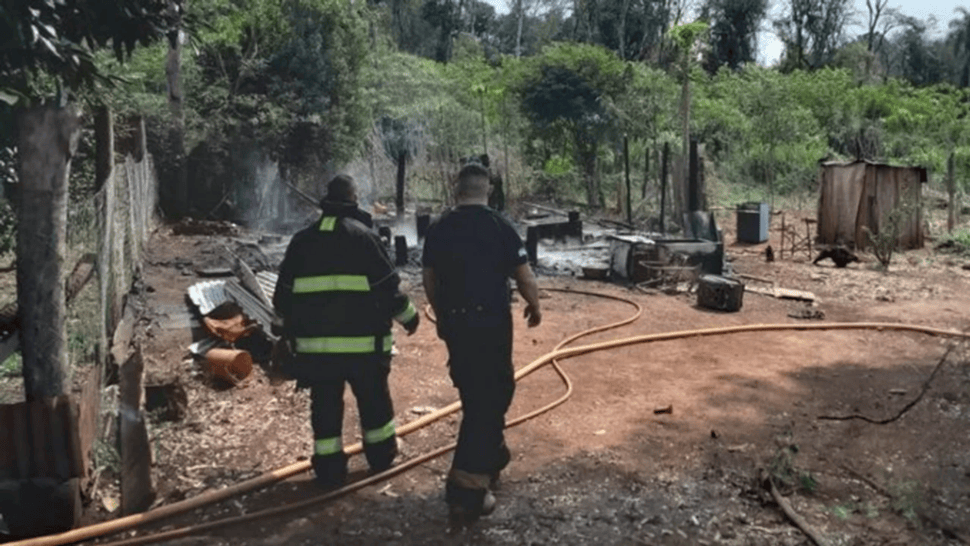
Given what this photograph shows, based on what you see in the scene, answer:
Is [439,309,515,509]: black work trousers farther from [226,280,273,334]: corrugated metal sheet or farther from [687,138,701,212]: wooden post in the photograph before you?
[687,138,701,212]: wooden post

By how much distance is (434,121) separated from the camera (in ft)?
79.3

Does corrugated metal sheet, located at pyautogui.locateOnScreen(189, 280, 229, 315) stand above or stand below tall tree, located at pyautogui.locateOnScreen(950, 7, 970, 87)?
below

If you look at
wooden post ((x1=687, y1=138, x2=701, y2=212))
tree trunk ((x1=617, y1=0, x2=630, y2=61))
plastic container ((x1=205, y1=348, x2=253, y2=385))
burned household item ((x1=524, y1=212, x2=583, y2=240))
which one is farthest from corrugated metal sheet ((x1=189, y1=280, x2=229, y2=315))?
tree trunk ((x1=617, y1=0, x2=630, y2=61))

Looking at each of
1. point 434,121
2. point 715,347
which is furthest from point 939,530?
point 434,121

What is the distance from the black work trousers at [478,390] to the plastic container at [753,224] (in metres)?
13.5

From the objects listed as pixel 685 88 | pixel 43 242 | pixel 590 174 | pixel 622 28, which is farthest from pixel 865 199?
pixel 622 28

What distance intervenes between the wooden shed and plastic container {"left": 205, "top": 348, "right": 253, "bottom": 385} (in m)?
12.7

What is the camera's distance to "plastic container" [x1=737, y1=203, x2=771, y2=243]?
1677 centimetres

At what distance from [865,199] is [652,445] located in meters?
12.2

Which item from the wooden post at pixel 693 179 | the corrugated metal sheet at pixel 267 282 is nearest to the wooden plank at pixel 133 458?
the corrugated metal sheet at pixel 267 282

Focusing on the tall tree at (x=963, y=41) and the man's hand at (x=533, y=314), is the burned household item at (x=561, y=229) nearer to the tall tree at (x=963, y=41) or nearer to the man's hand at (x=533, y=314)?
the man's hand at (x=533, y=314)

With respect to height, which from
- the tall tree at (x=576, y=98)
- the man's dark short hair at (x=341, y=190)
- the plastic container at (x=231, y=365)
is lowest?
the plastic container at (x=231, y=365)

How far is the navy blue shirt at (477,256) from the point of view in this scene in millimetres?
4316

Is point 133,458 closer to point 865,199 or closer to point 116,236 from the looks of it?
point 116,236
